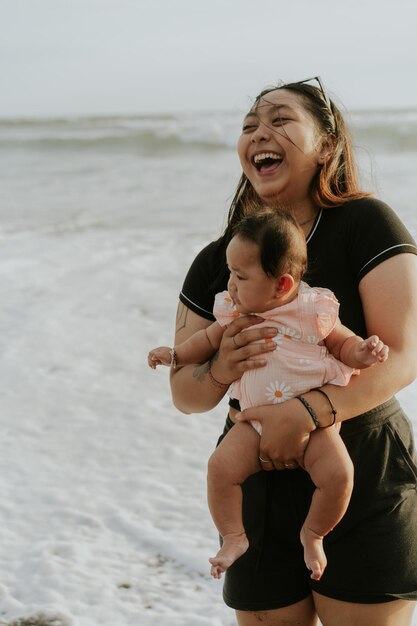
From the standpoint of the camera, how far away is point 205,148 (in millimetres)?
23328

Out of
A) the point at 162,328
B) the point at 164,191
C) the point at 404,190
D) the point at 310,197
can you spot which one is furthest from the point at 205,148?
the point at 310,197

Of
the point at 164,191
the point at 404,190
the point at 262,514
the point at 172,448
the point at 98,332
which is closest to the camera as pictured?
the point at 262,514

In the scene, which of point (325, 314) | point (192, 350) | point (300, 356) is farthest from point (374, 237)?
point (192, 350)

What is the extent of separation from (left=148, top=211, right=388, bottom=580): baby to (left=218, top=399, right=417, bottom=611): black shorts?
0.13 m

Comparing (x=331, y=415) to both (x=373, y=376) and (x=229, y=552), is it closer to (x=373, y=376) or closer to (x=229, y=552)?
(x=373, y=376)

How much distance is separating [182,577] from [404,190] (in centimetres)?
910

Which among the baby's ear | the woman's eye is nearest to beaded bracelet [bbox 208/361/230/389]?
the baby's ear

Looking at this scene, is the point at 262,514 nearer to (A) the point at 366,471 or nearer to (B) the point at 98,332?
(A) the point at 366,471

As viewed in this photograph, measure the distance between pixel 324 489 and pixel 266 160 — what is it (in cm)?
92

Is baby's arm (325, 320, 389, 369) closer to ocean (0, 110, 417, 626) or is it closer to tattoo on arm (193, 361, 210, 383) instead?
tattoo on arm (193, 361, 210, 383)

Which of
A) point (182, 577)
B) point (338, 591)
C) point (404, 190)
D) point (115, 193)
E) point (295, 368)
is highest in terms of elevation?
point (295, 368)

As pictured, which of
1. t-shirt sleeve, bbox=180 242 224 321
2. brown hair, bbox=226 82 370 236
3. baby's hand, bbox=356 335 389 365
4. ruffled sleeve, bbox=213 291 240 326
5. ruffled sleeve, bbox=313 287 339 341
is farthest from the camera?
t-shirt sleeve, bbox=180 242 224 321

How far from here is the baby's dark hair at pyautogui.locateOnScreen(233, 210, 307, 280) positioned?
2.16 m

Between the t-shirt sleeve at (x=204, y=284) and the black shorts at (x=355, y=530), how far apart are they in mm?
499
